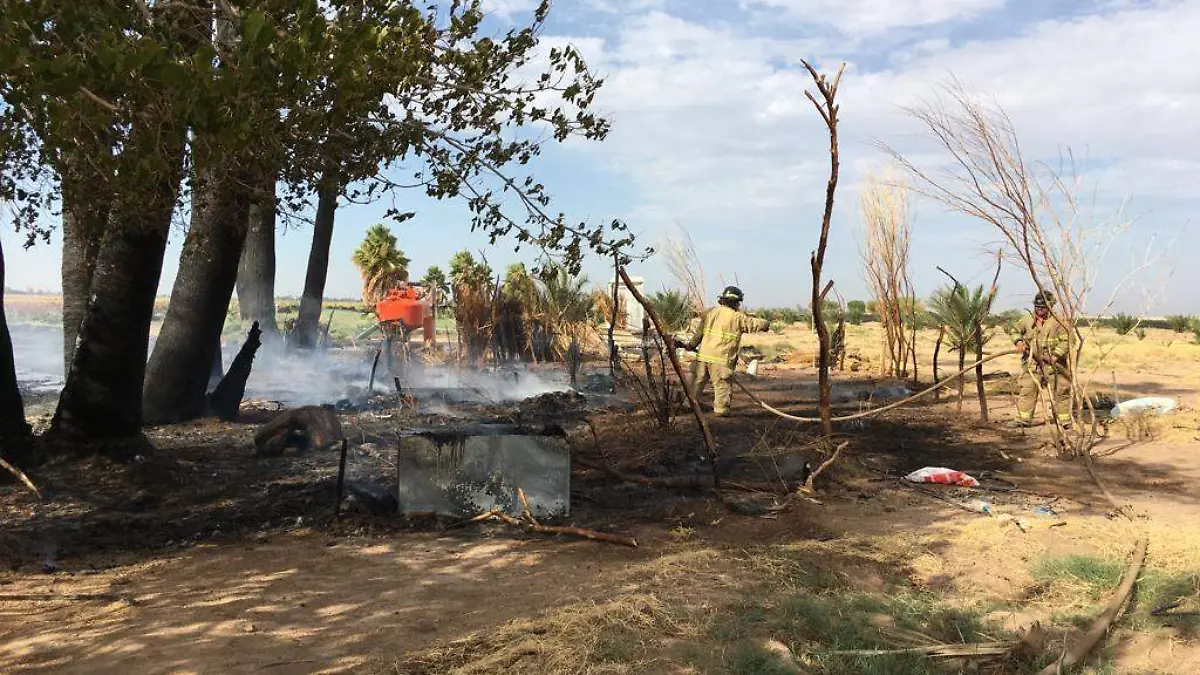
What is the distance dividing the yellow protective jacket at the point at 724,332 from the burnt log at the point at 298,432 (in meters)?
4.26

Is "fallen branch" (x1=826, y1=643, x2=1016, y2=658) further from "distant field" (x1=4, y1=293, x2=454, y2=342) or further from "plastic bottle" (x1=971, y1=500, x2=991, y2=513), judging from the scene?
"distant field" (x1=4, y1=293, x2=454, y2=342)

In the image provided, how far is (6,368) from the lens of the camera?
22.4 ft

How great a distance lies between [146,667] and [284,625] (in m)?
0.64

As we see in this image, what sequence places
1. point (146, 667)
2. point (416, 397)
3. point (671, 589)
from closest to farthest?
point (146, 667), point (671, 589), point (416, 397)

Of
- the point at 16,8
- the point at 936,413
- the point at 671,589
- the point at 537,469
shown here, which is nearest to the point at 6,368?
the point at 537,469

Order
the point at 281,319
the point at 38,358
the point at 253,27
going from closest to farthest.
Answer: the point at 253,27 < the point at 38,358 < the point at 281,319

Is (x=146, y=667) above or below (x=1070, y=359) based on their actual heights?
below

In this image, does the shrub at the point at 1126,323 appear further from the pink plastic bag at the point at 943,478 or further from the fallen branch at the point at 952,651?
the fallen branch at the point at 952,651

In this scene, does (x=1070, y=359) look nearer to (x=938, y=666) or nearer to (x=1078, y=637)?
(x=1078, y=637)

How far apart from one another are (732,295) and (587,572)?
614cm

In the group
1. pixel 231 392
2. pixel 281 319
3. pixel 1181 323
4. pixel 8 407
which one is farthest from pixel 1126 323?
pixel 281 319

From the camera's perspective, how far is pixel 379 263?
3338cm

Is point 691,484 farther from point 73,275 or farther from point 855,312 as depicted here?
point 855,312

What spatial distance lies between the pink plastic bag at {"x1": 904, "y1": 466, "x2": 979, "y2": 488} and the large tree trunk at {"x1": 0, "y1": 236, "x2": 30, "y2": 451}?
710 centimetres
